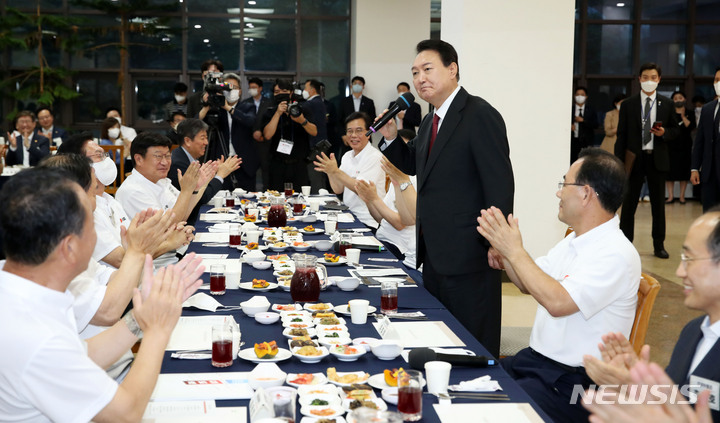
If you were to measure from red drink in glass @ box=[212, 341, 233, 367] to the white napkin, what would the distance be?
1.98 feet

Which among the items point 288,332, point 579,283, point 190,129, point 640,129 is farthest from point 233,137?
point 579,283

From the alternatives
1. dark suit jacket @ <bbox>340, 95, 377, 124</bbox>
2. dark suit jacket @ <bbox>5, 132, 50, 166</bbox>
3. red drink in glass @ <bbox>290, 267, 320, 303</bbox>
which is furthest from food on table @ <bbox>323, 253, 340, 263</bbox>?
dark suit jacket @ <bbox>340, 95, 377, 124</bbox>

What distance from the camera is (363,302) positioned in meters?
2.32

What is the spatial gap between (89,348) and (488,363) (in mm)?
1069

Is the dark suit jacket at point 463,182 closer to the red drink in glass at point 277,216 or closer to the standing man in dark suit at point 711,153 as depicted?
the red drink in glass at point 277,216

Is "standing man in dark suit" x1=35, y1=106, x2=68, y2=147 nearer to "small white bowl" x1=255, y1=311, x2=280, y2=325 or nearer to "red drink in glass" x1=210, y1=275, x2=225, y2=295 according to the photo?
"red drink in glass" x1=210, y1=275, x2=225, y2=295

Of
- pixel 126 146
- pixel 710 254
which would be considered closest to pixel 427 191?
pixel 710 254

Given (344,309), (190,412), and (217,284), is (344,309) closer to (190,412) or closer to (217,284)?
(217,284)

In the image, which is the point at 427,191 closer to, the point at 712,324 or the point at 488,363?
the point at 488,363

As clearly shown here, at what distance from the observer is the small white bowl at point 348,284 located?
2.74 m

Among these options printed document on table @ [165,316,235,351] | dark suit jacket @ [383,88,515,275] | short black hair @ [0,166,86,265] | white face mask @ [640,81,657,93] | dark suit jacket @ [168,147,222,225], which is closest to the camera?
short black hair @ [0,166,86,265]

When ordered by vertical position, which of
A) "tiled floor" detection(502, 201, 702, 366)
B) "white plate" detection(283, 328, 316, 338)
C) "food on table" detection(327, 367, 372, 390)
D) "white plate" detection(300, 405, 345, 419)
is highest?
"white plate" detection(283, 328, 316, 338)

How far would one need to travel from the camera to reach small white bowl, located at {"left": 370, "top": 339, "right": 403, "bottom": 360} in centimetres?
196

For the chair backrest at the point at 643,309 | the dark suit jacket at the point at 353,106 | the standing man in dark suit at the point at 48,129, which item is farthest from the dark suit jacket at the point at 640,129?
the standing man in dark suit at the point at 48,129
